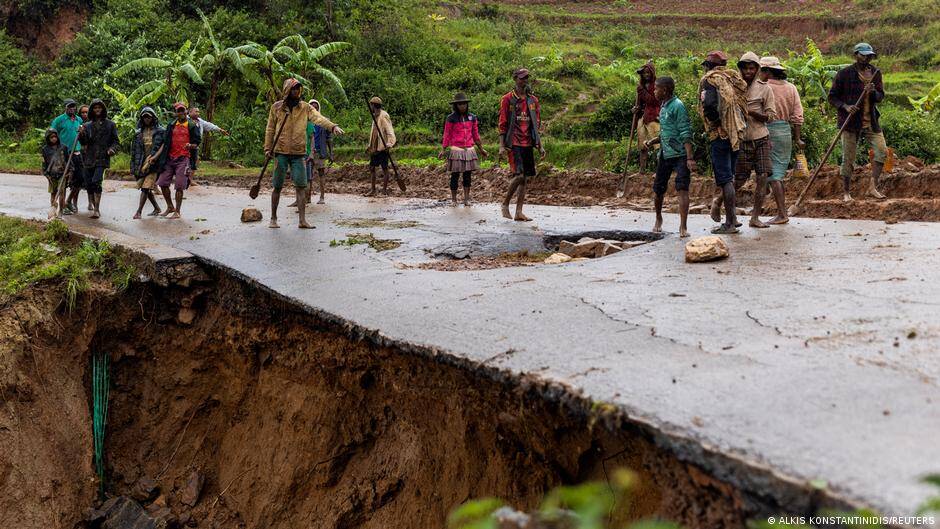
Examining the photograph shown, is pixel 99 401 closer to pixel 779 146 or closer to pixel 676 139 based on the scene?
pixel 676 139

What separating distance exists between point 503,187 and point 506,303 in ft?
34.4

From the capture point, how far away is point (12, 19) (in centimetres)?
3378

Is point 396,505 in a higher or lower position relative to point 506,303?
lower

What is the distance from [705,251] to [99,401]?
573 centimetres

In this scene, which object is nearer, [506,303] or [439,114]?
[506,303]

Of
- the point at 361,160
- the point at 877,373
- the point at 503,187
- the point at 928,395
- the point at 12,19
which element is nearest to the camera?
the point at 928,395

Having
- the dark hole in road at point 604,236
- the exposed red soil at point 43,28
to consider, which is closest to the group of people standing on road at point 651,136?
the dark hole in road at point 604,236

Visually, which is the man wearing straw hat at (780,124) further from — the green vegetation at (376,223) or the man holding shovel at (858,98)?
the green vegetation at (376,223)

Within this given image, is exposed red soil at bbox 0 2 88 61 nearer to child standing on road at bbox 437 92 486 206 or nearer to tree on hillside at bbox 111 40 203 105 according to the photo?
tree on hillside at bbox 111 40 203 105

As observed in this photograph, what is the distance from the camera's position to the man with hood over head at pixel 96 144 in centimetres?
1174

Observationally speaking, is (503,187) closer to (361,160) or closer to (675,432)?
(361,160)

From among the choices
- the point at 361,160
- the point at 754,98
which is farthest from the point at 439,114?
the point at 754,98

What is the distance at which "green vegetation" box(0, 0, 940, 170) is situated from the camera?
2272 centimetres

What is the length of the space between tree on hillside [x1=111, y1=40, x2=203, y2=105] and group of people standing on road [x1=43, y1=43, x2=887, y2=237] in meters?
8.72
